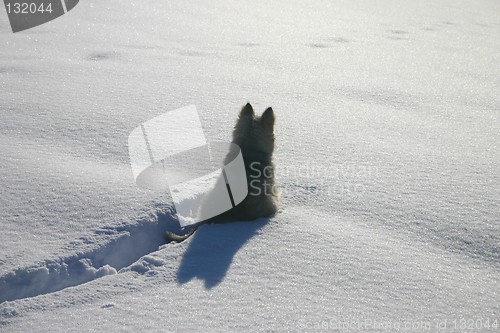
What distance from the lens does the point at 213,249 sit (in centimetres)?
293

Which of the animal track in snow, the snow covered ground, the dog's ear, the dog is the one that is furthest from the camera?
the dog's ear

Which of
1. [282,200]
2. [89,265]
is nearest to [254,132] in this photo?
A: [282,200]

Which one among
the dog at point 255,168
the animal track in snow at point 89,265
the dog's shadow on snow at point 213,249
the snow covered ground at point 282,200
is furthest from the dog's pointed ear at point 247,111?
the animal track in snow at point 89,265

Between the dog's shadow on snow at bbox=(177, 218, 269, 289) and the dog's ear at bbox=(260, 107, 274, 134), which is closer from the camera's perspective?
the dog's shadow on snow at bbox=(177, 218, 269, 289)

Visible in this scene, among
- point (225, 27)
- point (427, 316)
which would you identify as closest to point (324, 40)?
point (225, 27)

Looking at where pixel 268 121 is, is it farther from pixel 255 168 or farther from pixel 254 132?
pixel 255 168

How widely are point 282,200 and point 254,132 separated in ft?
1.94

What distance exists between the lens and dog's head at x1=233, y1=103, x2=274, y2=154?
3766mm

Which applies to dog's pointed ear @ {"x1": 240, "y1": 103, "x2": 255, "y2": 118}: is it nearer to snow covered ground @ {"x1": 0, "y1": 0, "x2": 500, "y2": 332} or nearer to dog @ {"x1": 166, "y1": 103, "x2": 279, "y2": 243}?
dog @ {"x1": 166, "y1": 103, "x2": 279, "y2": 243}

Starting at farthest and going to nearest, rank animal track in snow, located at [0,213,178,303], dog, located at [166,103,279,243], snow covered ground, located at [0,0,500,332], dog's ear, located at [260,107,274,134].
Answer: dog's ear, located at [260,107,274,134]
dog, located at [166,103,279,243]
animal track in snow, located at [0,213,178,303]
snow covered ground, located at [0,0,500,332]

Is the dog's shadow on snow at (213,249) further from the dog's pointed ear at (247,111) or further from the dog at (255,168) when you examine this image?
the dog's pointed ear at (247,111)

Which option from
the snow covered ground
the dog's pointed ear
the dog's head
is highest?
the dog's pointed ear

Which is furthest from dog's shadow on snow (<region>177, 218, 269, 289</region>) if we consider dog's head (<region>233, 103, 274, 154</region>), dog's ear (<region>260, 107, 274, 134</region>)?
dog's ear (<region>260, 107, 274, 134</region>)

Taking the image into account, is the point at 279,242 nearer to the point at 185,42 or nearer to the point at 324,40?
the point at 185,42
